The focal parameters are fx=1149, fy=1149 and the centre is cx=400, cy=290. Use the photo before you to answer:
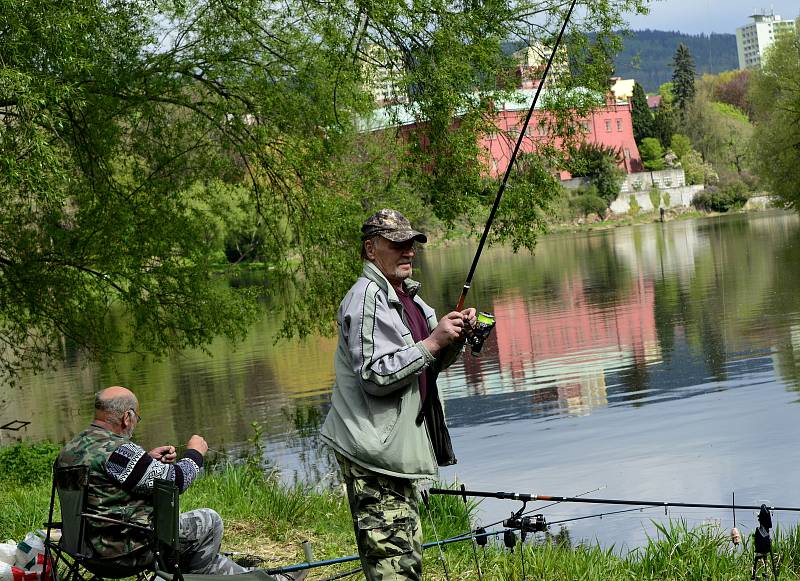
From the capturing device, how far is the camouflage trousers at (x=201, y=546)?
498 cm

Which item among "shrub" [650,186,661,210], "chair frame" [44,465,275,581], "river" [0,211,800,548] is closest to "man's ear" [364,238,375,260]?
"chair frame" [44,465,275,581]

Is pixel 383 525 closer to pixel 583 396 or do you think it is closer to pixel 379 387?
pixel 379 387

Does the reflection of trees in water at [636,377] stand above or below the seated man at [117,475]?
below

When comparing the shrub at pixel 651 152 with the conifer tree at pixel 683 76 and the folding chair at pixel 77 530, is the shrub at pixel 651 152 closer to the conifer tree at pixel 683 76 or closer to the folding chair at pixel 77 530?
the conifer tree at pixel 683 76

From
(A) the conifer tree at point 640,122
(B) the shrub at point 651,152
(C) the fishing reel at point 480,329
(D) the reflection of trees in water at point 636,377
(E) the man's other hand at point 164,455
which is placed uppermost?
(A) the conifer tree at point 640,122

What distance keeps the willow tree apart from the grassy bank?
4596 mm

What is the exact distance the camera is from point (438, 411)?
413 centimetres

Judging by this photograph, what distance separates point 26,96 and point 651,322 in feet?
57.8

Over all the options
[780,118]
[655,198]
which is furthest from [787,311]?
[655,198]

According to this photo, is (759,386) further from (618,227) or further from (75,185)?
(618,227)

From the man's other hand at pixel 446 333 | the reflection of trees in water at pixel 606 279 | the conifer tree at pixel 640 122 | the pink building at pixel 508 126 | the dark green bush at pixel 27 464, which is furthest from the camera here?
the conifer tree at pixel 640 122

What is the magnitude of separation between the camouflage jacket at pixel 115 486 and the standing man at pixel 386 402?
2.95 feet

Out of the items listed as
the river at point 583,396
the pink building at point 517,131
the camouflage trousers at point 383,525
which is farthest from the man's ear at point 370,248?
the pink building at point 517,131

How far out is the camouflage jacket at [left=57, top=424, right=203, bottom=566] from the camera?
178 inches
